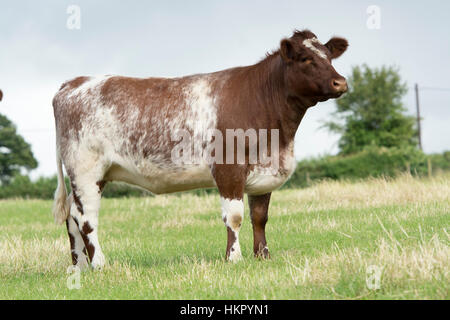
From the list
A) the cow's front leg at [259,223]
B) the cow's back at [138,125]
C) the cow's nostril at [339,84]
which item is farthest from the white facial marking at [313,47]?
the cow's front leg at [259,223]

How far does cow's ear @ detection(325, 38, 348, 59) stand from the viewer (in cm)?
770

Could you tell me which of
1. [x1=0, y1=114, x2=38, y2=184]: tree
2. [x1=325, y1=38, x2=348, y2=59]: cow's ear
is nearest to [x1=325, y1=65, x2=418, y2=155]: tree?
[x1=0, y1=114, x2=38, y2=184]: tree

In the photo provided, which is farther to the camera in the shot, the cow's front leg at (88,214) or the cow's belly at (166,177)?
the cow's front leg at (88,214)

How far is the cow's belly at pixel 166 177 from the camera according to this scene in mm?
7180

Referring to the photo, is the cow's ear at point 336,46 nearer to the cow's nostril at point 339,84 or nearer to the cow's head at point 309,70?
the cow's head at point 309,70

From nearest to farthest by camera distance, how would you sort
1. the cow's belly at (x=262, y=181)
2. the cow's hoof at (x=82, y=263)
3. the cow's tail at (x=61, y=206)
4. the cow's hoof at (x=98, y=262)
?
the cow's belly at (x=262, y=181), the cow's hoof at (x=98, y=262), the cow's hoof at (x=82, y=263), the cow's tail at (x=61, y=206)

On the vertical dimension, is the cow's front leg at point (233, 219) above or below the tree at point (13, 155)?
below

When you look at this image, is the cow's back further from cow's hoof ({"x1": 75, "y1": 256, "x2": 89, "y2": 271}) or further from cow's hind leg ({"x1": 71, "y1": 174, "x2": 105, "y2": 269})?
cow's hoof ({"x1": 75, "y1": 256, "x2": 89, "y2": 271})

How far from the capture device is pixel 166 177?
735 centimetres

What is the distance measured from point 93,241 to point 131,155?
1312mm

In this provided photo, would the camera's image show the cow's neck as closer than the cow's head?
No

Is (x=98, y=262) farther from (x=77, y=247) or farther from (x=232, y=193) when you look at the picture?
(x=232, y=193)

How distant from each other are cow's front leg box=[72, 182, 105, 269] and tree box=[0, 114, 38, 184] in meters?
37.0

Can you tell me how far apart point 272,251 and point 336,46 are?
10.1ft
